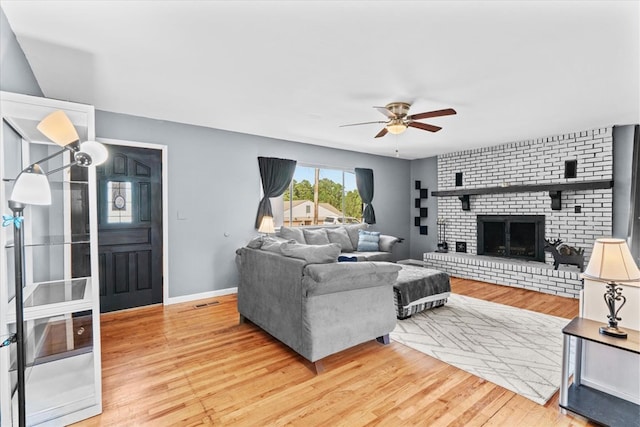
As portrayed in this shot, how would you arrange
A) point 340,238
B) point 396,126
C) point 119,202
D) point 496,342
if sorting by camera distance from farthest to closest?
point 340,238
point 119,202
point 396,126
point 496,342

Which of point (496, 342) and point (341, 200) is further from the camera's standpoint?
point (341, 200)

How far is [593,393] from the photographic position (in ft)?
7.13

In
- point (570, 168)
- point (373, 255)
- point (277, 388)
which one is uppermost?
point (570, 168)

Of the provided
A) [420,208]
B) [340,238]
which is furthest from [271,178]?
[420,208]

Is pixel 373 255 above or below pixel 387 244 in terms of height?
below

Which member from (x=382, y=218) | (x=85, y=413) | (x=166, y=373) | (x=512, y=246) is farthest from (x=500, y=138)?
(x=85, y=413)

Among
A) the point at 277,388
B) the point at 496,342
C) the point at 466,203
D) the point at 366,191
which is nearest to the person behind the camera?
Result: the point at 277,388

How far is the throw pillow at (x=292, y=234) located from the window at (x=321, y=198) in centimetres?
40

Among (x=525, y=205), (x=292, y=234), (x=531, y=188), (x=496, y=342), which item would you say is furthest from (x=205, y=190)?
(x=525, y=205)

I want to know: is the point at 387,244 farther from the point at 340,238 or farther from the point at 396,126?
the point at 396,126

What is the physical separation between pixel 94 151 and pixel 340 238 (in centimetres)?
448

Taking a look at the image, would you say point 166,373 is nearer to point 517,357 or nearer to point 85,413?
point 85,413

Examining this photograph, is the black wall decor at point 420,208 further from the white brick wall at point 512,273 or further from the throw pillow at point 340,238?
the throw pillow at point 340,238

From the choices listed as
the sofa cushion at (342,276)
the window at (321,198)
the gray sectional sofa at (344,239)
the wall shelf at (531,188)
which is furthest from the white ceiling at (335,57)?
the gray sectional sofa at (344,239)
